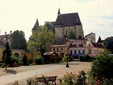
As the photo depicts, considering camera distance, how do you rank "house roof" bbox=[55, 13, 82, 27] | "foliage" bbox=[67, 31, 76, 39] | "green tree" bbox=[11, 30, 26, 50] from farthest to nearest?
"house roof" bbox=[55, 13, 82, 27] → "foliage" bbox=[67, 31, 76, 39] → "green tree" bbox=[11, 30, 26, 50]

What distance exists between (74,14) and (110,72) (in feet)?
317

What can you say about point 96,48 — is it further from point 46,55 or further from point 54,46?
point 46,55

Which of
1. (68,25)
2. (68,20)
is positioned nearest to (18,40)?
(68,25)

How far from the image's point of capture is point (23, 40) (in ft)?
310

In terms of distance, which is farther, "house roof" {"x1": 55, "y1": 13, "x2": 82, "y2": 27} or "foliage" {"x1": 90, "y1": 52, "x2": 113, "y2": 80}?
"house roof" {"x1": 55, "y1": 13, "x2": 82, "y2": 27}

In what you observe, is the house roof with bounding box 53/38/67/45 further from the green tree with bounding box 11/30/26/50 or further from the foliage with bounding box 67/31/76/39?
the foliage with bounding box 67/31/76/39

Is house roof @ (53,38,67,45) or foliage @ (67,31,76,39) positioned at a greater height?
foliage @ (67,31,76,39)

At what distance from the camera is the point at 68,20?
121875 millimetres

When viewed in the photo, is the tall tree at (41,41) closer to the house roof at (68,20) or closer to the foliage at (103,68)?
the house roof at (68,20)

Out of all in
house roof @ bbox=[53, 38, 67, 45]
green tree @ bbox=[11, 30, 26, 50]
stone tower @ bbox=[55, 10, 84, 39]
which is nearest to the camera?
house roof @ bbox=[53, 38, 67, 45]

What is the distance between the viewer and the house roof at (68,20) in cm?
11953

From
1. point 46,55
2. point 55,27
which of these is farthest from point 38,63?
point 55,27

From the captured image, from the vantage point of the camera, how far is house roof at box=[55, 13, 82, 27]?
119525mm

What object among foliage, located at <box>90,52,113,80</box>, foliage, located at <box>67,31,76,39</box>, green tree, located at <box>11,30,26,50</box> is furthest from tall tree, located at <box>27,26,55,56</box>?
foliage, located at <box>90,52,113,80</box>
